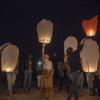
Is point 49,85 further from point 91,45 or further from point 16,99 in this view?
point 91,45

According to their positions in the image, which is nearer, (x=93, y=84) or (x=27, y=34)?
(x=93, y=84)

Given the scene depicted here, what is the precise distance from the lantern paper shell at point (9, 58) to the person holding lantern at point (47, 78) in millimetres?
1293

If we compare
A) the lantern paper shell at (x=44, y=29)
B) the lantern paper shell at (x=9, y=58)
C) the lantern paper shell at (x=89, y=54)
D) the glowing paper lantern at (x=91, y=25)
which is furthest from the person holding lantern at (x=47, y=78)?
the glowing paper lantern at (x=91, y=25)

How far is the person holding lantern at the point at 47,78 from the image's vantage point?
10.9m

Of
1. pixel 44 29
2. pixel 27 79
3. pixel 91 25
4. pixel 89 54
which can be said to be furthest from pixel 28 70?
pixel 89 54

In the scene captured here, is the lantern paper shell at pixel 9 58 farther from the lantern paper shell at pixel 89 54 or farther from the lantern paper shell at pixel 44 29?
the lantern paper shell at pixel 89 54

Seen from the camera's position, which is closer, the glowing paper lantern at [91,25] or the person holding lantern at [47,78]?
the person holding lantern at [47,78]

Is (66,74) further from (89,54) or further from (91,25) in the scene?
(89,54)

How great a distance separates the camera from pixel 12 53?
11.3m

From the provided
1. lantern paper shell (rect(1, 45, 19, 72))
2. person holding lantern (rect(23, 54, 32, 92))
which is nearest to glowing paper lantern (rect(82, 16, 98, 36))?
person holding lantern (rect(23, 54, 32, 92))

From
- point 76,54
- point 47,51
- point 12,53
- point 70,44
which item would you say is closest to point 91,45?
point 76,54

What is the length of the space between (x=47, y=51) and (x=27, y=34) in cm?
706

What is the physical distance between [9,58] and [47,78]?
1.70m

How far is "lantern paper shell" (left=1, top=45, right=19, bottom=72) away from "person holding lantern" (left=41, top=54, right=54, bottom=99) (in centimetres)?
129
